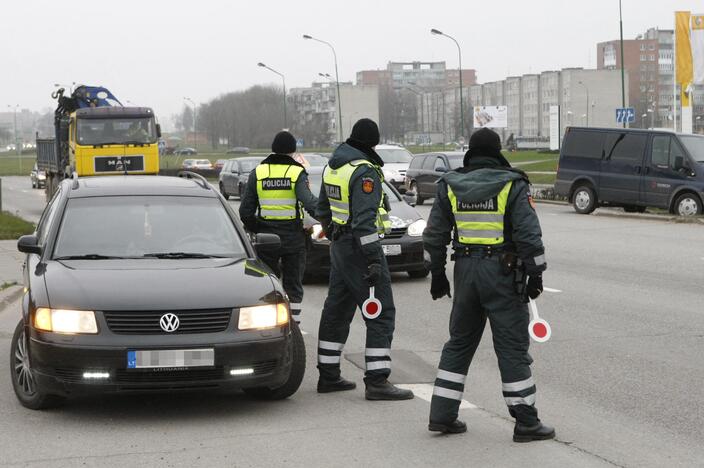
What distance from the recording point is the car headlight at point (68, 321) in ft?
20.8

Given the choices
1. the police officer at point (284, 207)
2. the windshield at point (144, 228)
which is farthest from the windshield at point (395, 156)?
the windshield at point (144, 228)

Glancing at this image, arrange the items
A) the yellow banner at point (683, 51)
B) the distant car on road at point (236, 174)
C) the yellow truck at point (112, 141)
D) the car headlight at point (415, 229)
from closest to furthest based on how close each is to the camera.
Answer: the car headlight at point (415, 229)
the yellow truck at point (112, 141)
the yellow banner at point (683, 51)
the distant car on road at point (236, 174)

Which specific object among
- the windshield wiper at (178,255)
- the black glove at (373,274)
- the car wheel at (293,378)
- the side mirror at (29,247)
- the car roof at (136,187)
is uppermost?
the car roof at (136,187)

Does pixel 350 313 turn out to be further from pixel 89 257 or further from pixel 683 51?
pixel 683 51

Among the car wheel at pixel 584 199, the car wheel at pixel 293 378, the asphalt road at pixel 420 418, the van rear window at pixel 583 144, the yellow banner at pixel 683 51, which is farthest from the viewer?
the yellow banner at pixel 683 51

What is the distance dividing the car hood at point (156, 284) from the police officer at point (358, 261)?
0.55m

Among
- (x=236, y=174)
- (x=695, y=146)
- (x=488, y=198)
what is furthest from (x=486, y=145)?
(x=236, y=174)

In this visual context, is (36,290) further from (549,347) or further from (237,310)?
(549,347)

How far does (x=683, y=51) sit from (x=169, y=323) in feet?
99.7

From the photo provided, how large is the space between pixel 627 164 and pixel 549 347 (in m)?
17.2

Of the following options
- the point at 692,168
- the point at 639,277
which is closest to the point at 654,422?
the point at 639,277

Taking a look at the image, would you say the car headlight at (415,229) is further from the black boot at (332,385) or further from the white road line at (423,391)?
the black boot at (332,385)

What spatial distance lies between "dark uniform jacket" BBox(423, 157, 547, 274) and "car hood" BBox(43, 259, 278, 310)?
118 centimetres

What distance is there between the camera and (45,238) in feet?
24.9
